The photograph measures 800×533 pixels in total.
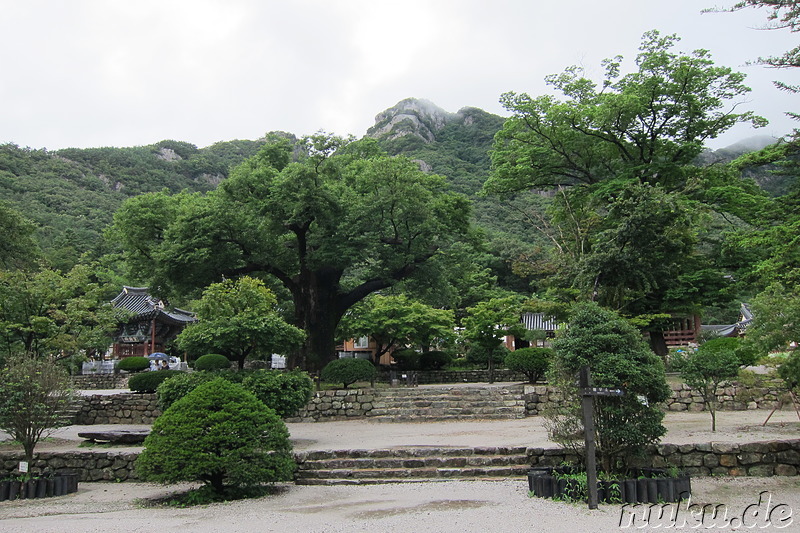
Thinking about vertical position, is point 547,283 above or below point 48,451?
above

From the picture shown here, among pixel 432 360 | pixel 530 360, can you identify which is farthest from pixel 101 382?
pixel 530 360

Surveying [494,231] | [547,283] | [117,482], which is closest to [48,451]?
[117,482]

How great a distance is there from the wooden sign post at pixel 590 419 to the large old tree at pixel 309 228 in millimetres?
12438

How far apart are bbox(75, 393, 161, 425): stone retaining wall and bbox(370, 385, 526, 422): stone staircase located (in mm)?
6726

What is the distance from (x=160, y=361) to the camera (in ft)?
104

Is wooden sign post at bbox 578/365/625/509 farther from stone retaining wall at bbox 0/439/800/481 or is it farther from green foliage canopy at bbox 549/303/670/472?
stone retaining wall at bbox 0/439/800/481

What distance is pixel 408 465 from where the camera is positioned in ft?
32.9

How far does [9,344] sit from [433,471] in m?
12.8

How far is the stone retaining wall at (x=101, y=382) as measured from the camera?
28.0 metres

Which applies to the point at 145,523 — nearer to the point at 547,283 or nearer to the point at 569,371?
the point at 569,371

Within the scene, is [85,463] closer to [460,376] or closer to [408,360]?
[408,360]

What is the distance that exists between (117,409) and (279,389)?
8032mm

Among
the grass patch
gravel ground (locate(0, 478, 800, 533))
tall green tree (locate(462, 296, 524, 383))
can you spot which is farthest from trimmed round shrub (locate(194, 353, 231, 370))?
the grass patch

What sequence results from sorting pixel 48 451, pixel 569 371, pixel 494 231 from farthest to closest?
pixel 494 231 → pixel 48 451 → pixel 569 371
